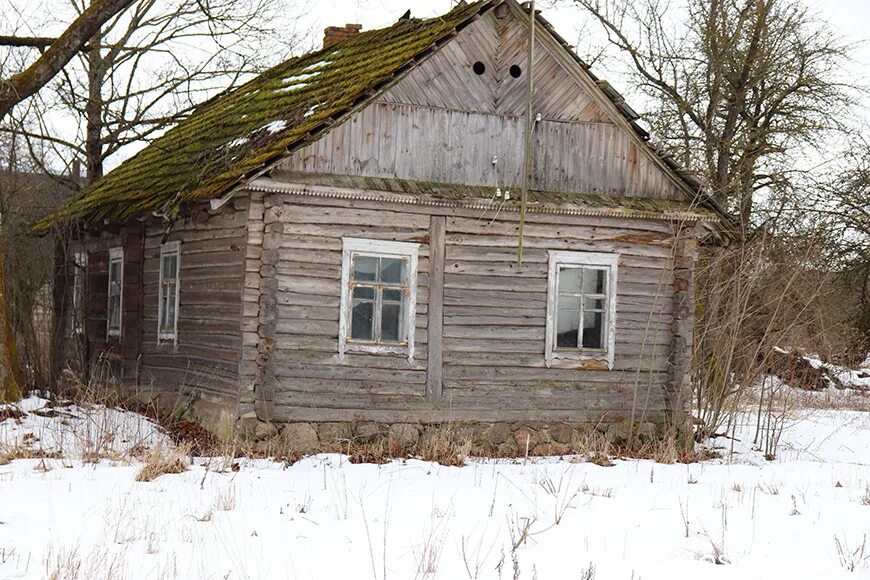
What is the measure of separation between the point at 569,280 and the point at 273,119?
4373 mm

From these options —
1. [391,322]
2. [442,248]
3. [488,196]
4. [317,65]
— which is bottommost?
[391,322]

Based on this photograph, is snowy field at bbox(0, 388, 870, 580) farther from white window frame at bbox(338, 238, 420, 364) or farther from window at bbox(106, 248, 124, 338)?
window at bbox(106, 248, 124, 338)

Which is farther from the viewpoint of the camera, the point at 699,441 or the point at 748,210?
the point at 748,210

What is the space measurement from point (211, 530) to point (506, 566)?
2.15m

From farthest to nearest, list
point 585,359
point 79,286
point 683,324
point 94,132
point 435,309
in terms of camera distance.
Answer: point 94,132, point 79,286, point 683,324, point 585,359, point 435,309

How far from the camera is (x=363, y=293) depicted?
13.5 meters

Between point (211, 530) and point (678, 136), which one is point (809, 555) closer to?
point (211, 530)

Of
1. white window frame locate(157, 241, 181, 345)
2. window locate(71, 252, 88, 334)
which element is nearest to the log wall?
white window frame locate(157, 241, 181, 345)

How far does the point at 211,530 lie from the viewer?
8133 millimetres

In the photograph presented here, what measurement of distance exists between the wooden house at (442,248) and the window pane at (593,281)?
0.02 metres

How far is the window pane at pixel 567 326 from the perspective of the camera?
14516mm

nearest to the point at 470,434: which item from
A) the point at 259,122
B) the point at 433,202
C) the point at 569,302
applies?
the point at 569,302

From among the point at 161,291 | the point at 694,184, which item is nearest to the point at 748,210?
the point at 694,184

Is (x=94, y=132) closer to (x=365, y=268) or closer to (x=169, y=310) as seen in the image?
(x=169, y=310)
